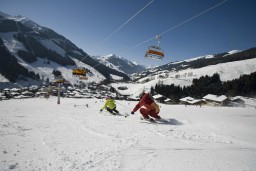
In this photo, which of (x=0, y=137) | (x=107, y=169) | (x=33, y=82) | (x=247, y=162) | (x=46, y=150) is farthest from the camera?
(x=33, y=82)

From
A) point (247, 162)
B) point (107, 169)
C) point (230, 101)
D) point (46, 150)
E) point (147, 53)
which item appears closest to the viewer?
point (107, 169)

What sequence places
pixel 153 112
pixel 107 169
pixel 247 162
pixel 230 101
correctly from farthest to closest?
pixel 230 101 → pixel 153 112 → pixel 247 162 → pixel 107 169

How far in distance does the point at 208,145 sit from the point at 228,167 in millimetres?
1842

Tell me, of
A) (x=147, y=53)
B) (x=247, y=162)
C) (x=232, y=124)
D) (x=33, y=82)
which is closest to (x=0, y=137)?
(x=247, y=162)

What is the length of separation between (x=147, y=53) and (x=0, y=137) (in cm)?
1189

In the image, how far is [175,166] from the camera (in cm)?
421

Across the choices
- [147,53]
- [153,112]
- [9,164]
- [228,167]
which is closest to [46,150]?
[9,164]

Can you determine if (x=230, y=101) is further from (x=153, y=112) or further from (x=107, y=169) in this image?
(x=107, y=169)

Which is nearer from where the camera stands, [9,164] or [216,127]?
[9,164]

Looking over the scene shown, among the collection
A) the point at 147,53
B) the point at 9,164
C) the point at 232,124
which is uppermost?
the point at 147,53

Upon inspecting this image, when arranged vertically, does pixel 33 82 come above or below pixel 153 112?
above

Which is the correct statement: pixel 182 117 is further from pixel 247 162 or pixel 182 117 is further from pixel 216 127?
pixel 247 162

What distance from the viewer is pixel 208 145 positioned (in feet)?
19.5

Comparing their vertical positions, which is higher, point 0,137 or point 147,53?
point 147,53
